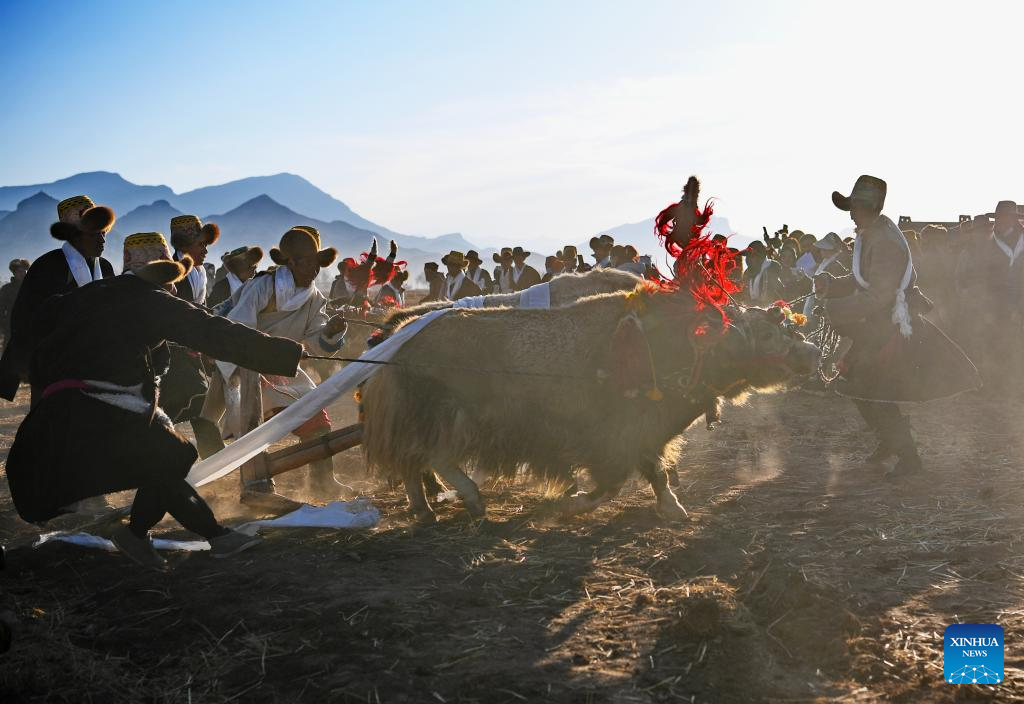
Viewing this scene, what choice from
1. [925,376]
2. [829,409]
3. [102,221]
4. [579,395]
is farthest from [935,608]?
[829,409]

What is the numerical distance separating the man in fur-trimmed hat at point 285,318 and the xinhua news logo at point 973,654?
14.9 feet

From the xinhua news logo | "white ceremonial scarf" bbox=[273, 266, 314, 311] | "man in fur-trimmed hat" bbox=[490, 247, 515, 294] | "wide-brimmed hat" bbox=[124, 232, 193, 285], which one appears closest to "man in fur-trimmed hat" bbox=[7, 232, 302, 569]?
"wide-brimmed hat" bbox=[124, 232, 193, 285]

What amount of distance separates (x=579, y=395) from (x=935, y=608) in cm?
261

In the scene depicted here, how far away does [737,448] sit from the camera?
29.1 ft

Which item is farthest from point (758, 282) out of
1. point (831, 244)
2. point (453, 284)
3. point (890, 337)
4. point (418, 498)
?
point (418, 498)

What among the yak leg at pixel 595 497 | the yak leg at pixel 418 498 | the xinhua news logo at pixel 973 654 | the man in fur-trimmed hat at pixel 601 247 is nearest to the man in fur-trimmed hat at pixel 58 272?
the yak leg at pixel 418 498

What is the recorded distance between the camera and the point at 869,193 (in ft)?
23.8

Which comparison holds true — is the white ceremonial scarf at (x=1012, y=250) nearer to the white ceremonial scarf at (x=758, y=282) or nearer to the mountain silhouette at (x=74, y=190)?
the white ceremonial scarf at (x=758, y=282)

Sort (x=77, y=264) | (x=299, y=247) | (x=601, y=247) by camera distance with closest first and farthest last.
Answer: (x=77, y=264), (x=299, y=247), (x=601, y=247)

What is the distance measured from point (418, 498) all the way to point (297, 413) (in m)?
1.02

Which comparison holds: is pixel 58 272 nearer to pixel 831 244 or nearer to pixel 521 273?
pixel 831 244

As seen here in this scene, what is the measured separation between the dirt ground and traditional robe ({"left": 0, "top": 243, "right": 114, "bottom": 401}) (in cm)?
113

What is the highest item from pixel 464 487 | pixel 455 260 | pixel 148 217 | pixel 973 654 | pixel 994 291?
pixel 148 217

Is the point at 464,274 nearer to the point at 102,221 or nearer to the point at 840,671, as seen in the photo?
the point at 102,221
